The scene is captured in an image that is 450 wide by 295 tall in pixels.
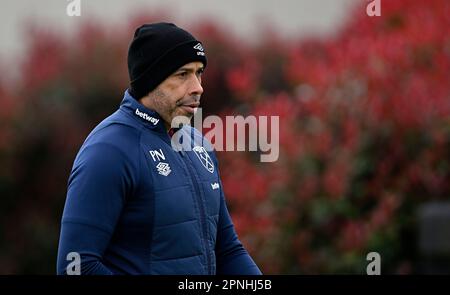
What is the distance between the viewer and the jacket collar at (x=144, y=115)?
3984 millimetres

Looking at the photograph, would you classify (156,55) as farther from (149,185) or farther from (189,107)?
(149,185)

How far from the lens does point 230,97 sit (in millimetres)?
10664

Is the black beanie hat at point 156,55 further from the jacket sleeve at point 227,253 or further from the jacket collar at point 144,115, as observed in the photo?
the jacket sleeve at point 227,253

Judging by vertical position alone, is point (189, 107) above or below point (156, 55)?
below

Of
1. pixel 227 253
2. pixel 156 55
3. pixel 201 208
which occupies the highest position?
pixel 156 55

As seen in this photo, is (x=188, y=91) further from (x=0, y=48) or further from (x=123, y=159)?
(x=0, y=48)

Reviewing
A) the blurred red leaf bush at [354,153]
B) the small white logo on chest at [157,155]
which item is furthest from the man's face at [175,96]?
the blurred red leaf bush at [354,153]

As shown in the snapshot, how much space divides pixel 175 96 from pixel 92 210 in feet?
2.13

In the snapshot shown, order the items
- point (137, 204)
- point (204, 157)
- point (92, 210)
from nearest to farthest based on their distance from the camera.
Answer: point (92, 210)
point (137, 204)
point (204, 157)

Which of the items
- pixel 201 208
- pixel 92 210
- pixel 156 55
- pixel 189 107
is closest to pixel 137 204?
pixel 92 210

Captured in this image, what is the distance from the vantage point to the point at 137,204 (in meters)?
3.78

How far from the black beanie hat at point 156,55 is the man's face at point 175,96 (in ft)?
0.08

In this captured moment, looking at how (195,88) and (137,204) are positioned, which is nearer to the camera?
(137,204)
